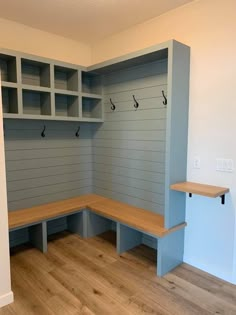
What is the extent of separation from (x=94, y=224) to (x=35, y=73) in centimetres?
207

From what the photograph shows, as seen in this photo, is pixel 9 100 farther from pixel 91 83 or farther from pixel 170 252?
pixel 170 252

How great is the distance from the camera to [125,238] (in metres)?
2.87

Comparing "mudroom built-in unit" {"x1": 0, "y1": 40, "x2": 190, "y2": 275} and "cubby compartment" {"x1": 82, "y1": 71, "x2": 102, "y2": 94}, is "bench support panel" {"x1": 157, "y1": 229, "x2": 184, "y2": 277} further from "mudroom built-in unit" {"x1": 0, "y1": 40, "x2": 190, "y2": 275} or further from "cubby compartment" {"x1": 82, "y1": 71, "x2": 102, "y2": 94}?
"cubby compartment" {"x1": 82, "y1": 71, "x2": 102, "y2": 94}

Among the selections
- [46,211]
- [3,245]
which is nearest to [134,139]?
[46,211]

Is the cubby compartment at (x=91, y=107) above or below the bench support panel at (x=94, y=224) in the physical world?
above

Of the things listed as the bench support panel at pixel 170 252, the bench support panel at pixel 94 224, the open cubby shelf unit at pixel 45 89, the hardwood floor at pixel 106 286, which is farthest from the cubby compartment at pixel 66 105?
the bench support panel at pixel 170 252

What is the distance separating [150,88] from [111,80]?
68cm

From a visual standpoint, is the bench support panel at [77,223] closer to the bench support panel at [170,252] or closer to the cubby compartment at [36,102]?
the bench support panel at [170,252]

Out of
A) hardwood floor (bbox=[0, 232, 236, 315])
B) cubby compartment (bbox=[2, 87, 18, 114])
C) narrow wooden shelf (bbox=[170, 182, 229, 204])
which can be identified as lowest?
hardwood floor (bbox=[0, 232, 236, 315])

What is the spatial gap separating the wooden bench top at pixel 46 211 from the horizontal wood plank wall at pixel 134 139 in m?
0.40

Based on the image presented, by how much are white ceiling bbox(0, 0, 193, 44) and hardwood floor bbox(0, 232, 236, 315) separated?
8.63ft

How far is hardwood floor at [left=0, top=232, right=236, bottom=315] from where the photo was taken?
1.96 m

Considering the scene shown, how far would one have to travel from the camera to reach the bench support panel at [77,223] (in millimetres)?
3229

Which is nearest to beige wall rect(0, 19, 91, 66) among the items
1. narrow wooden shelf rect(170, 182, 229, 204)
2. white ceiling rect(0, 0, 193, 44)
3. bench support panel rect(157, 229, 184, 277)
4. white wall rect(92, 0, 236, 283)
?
white ceiling rect(0, 0, 193, 44)
